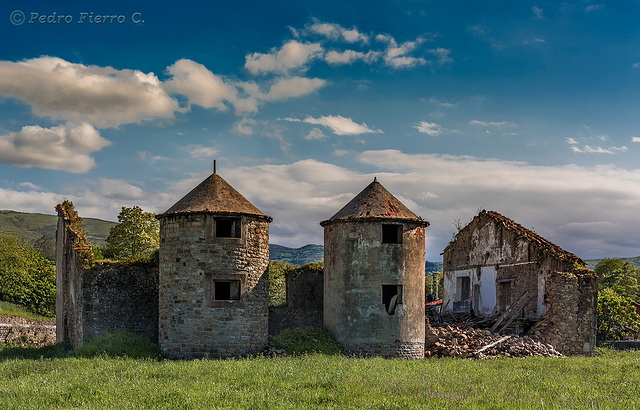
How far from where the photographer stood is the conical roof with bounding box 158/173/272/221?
22969 millimetres

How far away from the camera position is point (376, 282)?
77.8 feet

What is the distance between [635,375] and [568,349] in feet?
27.6

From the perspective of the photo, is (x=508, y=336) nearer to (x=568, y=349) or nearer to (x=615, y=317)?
(x=568, y=349)

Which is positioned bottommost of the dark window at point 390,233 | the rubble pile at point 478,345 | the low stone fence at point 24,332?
the low stone fence at point 24,332

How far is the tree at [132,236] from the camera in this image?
4134cm

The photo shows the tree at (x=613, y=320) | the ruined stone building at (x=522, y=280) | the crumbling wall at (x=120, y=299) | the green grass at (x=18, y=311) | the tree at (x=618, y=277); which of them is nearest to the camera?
the crumbling wall at (x=120, y=299)

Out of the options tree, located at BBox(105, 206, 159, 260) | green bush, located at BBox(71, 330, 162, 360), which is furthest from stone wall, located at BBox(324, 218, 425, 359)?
tree, located at BBox(105, 206, 159, 260)

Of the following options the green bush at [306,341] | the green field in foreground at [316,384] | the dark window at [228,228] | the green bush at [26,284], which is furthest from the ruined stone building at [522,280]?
the green bush at [26,284]

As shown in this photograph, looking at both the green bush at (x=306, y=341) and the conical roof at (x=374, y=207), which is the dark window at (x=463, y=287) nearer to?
the conical roof at (x=374, y=207)

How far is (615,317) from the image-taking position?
32.0m

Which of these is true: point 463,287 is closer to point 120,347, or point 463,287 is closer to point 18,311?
point 120,347

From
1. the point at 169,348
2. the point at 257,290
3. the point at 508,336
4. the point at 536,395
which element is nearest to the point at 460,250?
the point at 508,336

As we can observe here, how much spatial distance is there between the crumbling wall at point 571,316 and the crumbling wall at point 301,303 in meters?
9.60

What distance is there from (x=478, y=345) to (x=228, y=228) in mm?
11420
